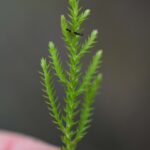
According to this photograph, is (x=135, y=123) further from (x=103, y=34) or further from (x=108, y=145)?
(x=103, y=34)

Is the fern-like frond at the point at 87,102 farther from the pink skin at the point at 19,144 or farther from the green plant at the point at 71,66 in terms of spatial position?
the pink skin at the point at 19,144

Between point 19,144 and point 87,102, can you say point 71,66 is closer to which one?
point 87,102

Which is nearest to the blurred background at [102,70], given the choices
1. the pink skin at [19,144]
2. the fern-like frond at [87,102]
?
the pink skin at [19,144]

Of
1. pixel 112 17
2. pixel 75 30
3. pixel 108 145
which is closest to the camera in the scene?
pixel 75 30

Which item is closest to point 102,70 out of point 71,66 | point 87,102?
point 87,102

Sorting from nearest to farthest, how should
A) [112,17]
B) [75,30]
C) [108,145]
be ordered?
[75,30] < [108,145] < [112,17]

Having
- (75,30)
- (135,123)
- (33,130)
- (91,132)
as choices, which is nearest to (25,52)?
(33,130)

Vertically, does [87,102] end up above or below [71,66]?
below

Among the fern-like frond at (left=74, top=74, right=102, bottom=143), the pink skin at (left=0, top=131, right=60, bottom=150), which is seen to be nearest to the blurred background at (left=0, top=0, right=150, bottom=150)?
the pink skin at (left=0, top=131, right=60, bottom=150)

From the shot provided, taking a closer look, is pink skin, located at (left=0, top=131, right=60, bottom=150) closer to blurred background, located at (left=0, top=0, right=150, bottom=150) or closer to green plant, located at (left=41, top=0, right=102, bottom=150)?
green plant, located at (left=41, top=0, right=102, bottom=150)
